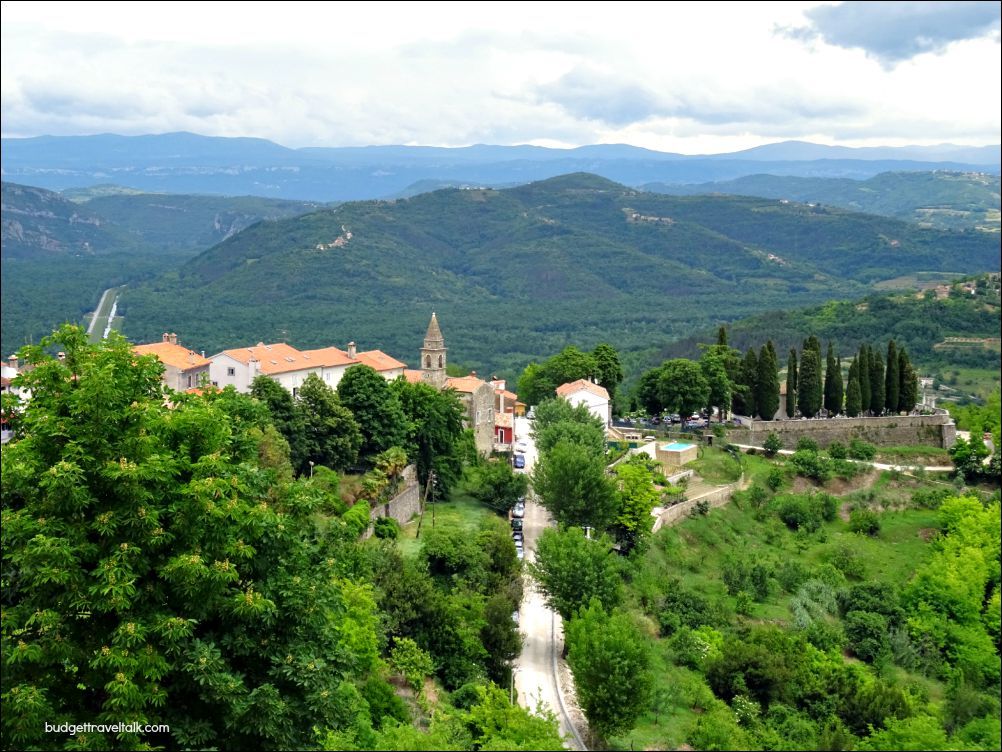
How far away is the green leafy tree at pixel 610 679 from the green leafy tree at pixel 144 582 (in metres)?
10.9

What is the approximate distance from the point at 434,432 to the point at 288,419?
6.80m

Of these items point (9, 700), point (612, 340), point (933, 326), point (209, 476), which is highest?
point (209, 476)

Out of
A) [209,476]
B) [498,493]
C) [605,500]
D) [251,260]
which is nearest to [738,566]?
[605,500]

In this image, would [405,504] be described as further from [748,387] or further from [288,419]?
[748,387]

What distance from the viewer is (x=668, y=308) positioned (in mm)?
182250

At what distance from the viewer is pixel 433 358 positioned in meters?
50.1

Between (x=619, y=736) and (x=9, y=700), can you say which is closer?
(x=9, y=700)

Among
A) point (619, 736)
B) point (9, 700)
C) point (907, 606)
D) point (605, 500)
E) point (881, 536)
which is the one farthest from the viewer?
point (881, 536)

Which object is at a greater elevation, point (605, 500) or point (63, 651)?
point (63, 651)

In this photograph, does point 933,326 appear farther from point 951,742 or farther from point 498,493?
point 951,742

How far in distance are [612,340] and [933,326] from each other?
6416cm

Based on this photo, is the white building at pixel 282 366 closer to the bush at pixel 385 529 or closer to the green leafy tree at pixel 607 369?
the bush at pixel 385 529

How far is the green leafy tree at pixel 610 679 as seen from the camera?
82.9 ft

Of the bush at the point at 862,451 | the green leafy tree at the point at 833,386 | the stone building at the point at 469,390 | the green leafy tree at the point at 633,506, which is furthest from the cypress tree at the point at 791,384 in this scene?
the green leafy tree at the point at 633,506
